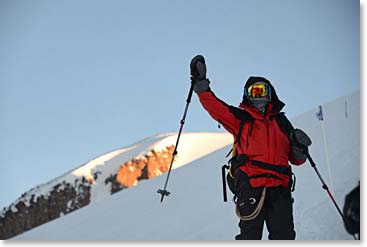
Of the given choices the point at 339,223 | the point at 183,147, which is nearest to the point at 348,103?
the point at 339,223

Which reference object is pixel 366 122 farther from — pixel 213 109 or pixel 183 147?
pixel 183 147

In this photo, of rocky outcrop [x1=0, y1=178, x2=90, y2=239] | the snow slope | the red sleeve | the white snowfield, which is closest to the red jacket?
the red sleeve

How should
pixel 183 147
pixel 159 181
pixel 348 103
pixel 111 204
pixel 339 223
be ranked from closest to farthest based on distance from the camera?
1. pixel 339 223
2. pixel 348 103
3. pixel 111 204
4. pixel 159 181
5. pixel 183 147

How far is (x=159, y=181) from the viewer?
908 cm

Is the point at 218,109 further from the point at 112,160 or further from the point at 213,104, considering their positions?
the point at 112,160

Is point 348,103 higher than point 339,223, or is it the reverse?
point 348,103

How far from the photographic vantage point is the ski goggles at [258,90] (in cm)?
279

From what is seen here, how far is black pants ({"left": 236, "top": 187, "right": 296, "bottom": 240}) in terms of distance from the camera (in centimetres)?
250

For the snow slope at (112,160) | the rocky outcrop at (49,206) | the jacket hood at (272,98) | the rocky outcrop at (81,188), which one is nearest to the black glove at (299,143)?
the jacket hood at (272,98)

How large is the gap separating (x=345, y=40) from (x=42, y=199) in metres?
49.6

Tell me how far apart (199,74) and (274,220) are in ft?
2.52

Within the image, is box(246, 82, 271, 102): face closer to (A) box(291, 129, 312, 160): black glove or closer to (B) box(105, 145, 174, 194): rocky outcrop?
(A) box(291, 129, 312, 160): black glove

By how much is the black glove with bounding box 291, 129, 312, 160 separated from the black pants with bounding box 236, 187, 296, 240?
8.1 inches

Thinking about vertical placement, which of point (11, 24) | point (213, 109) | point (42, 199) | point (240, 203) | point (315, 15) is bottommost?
point (42, 199)
